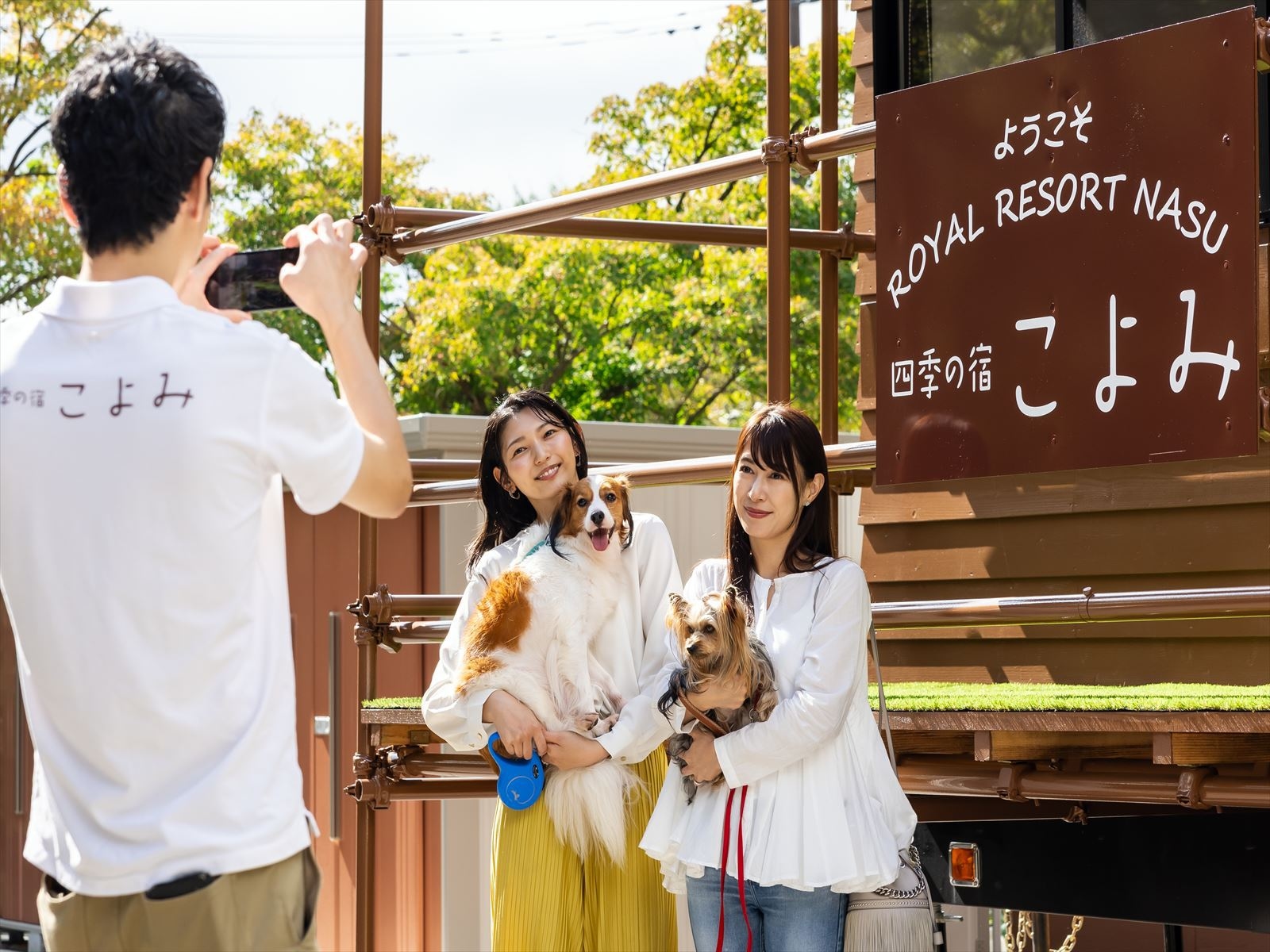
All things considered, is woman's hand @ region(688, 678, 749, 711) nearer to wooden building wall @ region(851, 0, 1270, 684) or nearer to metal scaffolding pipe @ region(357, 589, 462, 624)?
metal scaffolding pipe @ region(357, 589, 462, 624)

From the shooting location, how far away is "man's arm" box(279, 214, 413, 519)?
1.95 metres

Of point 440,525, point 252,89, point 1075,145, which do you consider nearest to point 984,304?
point 1075,145

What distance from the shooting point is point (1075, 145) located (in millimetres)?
3553

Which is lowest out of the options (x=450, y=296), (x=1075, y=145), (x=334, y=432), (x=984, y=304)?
(x=334, y=432)

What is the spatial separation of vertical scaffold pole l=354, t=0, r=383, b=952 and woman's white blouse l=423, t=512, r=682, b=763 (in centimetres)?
106

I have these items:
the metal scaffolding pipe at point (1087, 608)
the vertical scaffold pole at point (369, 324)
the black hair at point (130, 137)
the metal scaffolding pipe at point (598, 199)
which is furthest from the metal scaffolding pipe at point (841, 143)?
the black hair at point (130, 137)

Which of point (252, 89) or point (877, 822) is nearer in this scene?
point (877, 822)

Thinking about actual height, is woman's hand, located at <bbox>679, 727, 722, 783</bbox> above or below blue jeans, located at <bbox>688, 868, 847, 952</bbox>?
above

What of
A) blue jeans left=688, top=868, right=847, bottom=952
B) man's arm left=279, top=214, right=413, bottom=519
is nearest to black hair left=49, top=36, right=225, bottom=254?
man's arm left=279, top=214, right=413, bottom=519

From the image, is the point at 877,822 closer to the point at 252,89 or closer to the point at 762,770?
the point at 762,770

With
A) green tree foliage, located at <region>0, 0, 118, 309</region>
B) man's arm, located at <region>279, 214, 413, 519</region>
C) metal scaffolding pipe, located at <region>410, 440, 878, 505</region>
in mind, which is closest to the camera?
man's arm, located at <region>279, 214, 413, 519</region>

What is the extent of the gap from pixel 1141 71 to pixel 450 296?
21639 mm

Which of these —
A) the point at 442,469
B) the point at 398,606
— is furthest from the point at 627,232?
the point at 398,606

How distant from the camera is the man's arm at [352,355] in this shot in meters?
1.95
